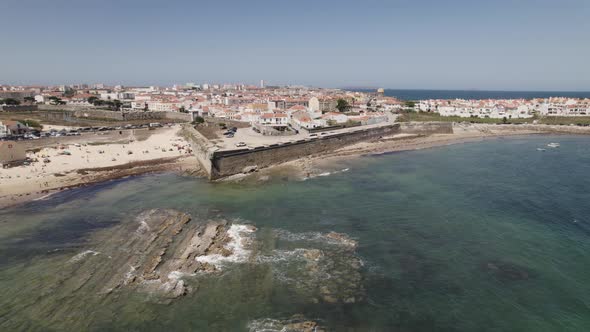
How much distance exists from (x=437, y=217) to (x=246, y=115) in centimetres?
5218

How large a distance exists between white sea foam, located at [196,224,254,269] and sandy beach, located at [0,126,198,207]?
1987 centimetres

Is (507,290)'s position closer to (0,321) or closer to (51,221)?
(0,321)

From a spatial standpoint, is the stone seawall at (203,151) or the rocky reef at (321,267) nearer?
the rocky reef at (321,267)

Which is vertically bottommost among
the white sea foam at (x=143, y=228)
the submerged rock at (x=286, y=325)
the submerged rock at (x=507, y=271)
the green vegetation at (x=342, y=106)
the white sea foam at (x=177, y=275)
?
the submerged rock at (x=286, y=325)

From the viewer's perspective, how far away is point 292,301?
56.2 ft

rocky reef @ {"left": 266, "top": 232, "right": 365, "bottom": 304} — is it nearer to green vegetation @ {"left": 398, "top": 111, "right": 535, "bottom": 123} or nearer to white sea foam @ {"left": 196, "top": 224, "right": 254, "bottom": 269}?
white sea foam @ {"left": 196, "top": 224, "right": 254, "bottom": 269}

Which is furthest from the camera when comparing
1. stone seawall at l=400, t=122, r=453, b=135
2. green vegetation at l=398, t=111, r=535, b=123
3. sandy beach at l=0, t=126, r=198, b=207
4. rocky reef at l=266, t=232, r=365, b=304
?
green vegetation at l=398, t=111, r=535, b=123

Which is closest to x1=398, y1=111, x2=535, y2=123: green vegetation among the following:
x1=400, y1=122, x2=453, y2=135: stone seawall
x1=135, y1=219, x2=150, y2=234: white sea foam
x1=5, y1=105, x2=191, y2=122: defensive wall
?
x1=400, y1=122, x2=453, y2=135: stone seawall

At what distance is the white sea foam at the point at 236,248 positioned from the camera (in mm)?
20766

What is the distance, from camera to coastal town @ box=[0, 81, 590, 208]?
131 ft

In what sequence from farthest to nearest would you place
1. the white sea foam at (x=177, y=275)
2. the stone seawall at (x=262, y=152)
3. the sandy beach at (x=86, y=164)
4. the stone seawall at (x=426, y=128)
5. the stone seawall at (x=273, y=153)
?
1. the stone seawall at (x=426, y=128)
2. the stone seawall at (x=273, y=153)
3. the stone seawall at (x=262, y=152)
4. the sandy beach at (x=86, y=164)
5. the white sea foam at (x=177, y=275)

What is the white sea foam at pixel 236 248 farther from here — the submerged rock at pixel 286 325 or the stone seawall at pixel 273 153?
the stone seawall at pixel 273 153

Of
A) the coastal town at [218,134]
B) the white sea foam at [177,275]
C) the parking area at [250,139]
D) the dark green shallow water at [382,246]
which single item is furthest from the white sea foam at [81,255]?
the parking area at [250,139]

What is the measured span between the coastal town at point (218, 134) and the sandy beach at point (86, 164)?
0.10 metres
